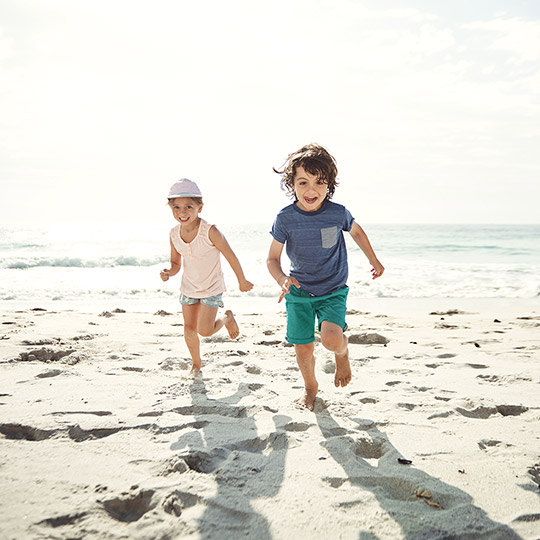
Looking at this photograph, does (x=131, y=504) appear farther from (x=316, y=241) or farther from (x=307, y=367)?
(x=316, y=241)

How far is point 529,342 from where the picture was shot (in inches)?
175

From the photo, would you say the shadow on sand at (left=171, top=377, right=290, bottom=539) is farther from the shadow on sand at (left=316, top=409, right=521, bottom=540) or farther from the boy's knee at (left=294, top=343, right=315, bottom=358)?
the boy's knee at (left=294, top=343, right=315, bottom=358)

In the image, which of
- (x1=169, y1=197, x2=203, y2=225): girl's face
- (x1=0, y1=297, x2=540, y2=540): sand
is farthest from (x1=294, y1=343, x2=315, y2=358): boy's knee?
(x1=169, y1=197, x2=203, y2=225): girl's face

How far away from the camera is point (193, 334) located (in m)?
3.63

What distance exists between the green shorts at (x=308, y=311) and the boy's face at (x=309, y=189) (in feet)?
1.88

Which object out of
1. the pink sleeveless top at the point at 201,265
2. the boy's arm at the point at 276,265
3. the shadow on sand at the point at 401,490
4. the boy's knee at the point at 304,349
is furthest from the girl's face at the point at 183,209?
the shadow on sand at the point at 401,490

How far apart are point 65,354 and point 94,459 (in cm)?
217

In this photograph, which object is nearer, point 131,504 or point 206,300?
point 131,504

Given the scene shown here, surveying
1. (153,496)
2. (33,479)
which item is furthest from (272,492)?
(33,479)

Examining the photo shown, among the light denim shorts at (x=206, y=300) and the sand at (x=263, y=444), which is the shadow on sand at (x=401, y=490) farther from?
the light denim shorts at (x=206, y=300)

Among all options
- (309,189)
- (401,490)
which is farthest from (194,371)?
(401,490)

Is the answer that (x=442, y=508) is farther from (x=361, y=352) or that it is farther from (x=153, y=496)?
(x=361, y=352)

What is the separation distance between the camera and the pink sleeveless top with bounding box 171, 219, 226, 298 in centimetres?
362

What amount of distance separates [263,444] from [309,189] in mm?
1513
